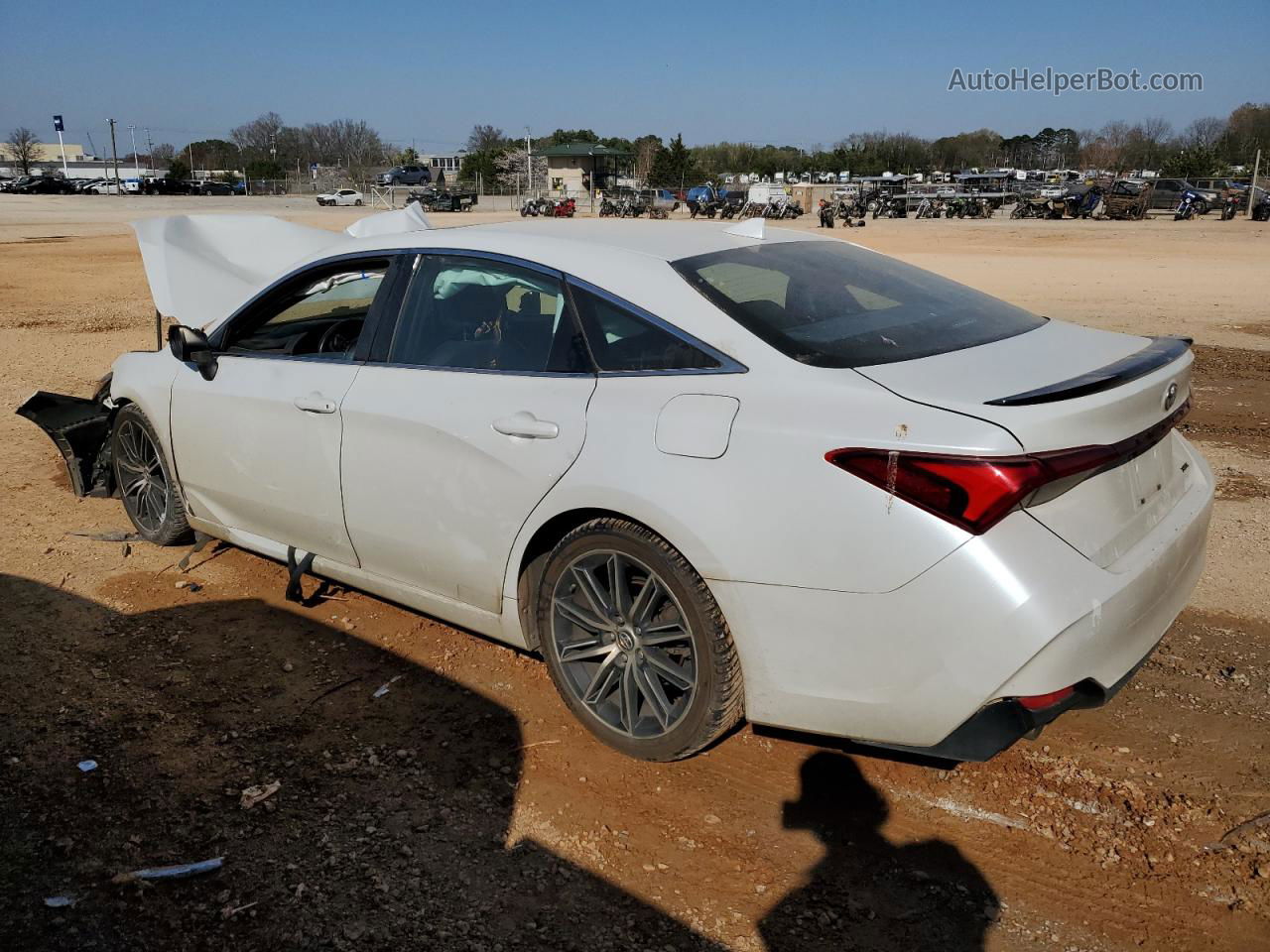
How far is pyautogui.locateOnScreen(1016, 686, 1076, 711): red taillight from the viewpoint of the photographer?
254 centimetres

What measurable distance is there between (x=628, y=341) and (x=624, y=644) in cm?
94

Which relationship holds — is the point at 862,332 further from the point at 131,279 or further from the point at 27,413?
the point at 131,279

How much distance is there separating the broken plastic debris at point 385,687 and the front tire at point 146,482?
5.47ft

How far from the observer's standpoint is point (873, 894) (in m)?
2.68

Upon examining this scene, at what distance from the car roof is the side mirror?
3.01 feet

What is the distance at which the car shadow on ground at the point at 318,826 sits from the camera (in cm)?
256

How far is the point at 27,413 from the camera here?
5.75 meters

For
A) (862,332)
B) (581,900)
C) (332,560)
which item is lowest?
(581,900)

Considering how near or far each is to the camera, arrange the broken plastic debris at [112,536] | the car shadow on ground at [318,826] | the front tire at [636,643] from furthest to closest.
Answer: the broken plastic debris at [112,536] < the front tire at [636,643] < the car shadow on ground at [318,826]

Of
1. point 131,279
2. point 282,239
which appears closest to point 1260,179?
point 131,279

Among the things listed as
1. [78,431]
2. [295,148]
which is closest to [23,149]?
[295,148]

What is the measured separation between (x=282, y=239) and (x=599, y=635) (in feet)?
13.5

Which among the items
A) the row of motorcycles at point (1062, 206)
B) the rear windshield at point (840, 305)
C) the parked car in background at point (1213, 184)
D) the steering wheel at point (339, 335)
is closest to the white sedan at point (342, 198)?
the row of motorcycles at point (1062, 206)

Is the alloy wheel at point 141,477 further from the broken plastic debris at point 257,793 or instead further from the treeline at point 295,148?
the treeline at point 295,148
